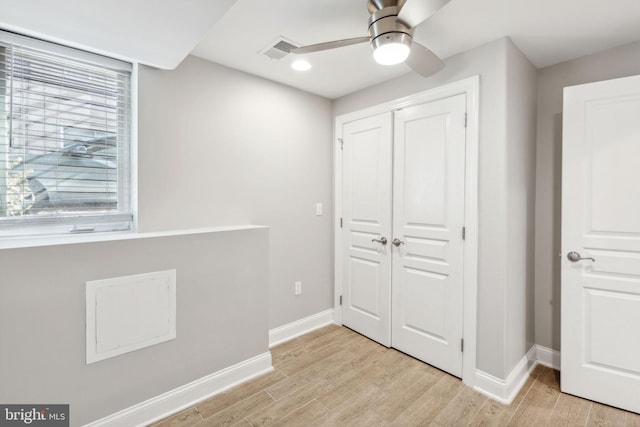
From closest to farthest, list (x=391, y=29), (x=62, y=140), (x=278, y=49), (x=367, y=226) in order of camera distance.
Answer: (x=391, y=29) < (x=62, y=140) < (x=278, y=49) < (x=367, y=226)

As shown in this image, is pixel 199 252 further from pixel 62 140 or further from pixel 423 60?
pixel 423 60

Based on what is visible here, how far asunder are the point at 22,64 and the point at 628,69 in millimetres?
3858

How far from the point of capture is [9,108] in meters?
1.69

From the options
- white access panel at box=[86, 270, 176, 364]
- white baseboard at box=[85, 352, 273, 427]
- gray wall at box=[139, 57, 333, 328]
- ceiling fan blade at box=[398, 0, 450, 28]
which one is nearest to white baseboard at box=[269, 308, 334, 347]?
gray wall at box=[139, 57, 333, 328]

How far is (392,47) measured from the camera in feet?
4.86

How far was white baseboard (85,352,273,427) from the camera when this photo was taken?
5.56ft

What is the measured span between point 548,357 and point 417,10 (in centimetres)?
273

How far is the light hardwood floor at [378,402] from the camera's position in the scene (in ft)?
5.95

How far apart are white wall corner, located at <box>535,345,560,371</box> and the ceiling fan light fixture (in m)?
2.54

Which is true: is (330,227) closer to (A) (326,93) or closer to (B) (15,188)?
(A) (326,93)

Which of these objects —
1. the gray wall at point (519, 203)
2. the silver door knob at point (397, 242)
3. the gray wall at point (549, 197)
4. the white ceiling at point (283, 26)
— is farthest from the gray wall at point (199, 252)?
the gray wall at point (549, 197)

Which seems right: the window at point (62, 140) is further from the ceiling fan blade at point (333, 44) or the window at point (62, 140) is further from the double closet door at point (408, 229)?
the double closet door at point (408, 229)

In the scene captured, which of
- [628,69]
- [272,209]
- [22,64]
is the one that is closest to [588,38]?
[628,69]

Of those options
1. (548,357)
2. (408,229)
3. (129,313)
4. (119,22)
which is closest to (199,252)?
(129,313)
